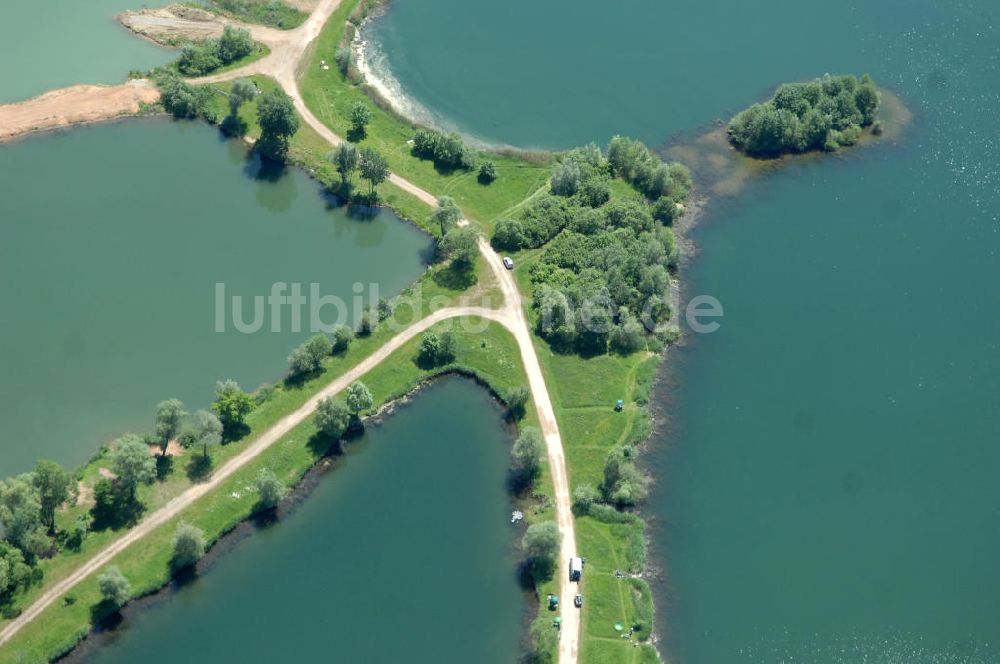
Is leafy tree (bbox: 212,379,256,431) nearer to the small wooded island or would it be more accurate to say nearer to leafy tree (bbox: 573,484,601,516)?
leafy tree (bbox: 573,484,601,516)

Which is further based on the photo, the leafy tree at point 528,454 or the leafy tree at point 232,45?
the leafy tree at point 232,45

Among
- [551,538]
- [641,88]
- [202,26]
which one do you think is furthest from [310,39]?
[551,538]

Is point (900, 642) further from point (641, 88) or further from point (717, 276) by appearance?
point (641, 88)

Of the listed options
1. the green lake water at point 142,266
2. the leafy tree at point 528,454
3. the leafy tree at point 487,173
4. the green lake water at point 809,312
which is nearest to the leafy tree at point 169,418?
the green lake water at point 142,266

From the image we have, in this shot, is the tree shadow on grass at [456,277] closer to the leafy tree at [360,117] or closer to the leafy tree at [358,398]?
the leafy tree at [358,398]

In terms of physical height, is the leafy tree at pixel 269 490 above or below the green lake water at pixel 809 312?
below

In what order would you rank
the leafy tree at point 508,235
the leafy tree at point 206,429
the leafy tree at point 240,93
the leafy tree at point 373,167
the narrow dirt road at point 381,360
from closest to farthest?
1. the narrow dirt road at point 381,360
2. the leafy tree at point 206,429
3. the leafy tree at point 508,235
4. the leafy tree at point 373,167
5. the leafy tree at point 240,93

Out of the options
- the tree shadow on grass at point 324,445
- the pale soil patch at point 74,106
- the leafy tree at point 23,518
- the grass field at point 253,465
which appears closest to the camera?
the grass field at point 253,465
